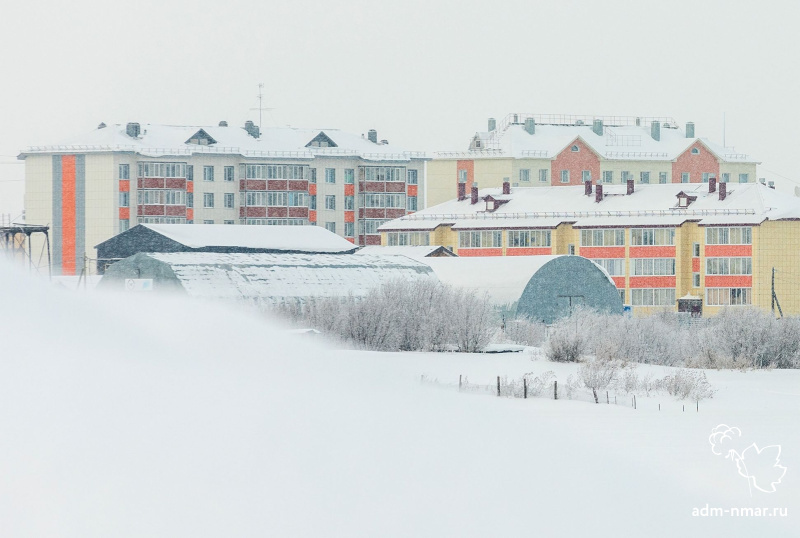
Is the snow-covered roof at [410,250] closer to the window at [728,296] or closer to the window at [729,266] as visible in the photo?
the window at [729,266]

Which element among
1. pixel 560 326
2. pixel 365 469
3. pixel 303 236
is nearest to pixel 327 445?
pixel 365 469

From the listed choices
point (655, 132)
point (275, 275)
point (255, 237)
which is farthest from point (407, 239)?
point (275, 275)

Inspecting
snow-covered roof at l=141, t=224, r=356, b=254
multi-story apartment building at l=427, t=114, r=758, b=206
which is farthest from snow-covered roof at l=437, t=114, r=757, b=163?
snow-covered roof at l=141, t=224, r=356, b=254

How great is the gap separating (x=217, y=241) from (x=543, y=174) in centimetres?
5489

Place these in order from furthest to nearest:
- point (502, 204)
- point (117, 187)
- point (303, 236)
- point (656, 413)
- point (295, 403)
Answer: point (117, 187), point (502, 204), point (303, 236), point (656, 413), point (295, 403)

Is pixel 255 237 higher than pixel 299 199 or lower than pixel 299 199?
lower

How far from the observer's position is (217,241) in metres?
69.9

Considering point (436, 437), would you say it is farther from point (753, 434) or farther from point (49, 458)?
point (753, 434)

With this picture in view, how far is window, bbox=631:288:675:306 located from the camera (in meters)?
86.8

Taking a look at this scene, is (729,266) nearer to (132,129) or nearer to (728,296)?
(728,296)

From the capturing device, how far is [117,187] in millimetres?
104625

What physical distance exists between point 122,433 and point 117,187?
299 feet

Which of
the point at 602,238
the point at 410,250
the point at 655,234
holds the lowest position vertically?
the point at 410,250

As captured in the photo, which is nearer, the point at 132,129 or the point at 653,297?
the point at 653,297
